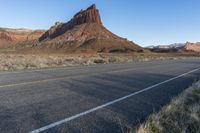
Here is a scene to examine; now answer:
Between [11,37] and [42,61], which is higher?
[11,37]

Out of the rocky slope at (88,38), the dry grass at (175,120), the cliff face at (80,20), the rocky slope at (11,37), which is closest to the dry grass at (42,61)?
the dry grass at (175,120)

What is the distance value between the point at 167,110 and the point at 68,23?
130726mm

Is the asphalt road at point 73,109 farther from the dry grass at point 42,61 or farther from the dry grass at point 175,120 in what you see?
the dry grass at point 42,61

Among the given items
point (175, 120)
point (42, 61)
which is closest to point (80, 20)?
point (42, 61)

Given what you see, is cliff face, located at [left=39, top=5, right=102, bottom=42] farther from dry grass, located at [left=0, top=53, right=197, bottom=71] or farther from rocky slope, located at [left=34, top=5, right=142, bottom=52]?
dry grass, located at [left=0, top=53, right=197, bottom=71]

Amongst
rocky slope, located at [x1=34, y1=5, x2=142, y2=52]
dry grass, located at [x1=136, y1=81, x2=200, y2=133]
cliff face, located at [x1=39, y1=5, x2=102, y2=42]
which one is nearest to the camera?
dry grass, located at [x1=136, y1=81, x2=200, y2=133]

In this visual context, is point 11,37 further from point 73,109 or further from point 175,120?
point 175,120

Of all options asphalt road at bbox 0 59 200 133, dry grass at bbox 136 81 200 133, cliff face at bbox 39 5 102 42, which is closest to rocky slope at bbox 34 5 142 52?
cliff face at bbox 39 5 102 42

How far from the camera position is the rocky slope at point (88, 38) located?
10262 centimetres

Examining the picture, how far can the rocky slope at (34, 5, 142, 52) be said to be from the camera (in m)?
103

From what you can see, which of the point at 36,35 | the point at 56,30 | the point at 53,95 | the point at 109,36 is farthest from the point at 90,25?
the point at 53,95

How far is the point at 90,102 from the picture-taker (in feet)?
22.8

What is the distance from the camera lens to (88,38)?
357 ft

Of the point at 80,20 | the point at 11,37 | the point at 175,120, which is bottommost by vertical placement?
the point at 175,120
